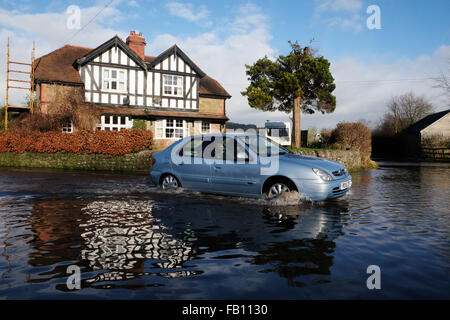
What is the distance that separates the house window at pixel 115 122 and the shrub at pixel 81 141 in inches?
252

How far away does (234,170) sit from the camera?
803 cm

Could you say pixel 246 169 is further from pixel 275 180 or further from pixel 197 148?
pixel 197 148

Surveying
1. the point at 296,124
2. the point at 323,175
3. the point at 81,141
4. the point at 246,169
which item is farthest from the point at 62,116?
the point at 323,175

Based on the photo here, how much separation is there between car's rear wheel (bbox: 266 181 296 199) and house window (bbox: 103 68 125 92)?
21.1 m

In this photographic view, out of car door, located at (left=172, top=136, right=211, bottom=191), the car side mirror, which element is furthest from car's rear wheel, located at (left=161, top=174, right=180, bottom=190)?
the car side mirror

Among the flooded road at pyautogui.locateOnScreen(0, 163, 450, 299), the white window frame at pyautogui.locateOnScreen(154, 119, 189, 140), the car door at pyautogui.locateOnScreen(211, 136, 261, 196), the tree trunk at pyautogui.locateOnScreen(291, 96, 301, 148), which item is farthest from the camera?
the white window frame at pyautogui.locateOnScreen(154, 119, 189, 140)

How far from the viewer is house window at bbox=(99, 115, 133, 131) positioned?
26.2m

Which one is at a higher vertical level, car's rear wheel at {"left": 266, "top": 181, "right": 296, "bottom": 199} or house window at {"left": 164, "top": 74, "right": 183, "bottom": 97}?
house window at {"left": 164, "top": 74, "right": 183, "bottom": 97}

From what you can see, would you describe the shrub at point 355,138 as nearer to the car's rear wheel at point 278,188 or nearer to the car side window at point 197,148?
the car side window at point 197,148

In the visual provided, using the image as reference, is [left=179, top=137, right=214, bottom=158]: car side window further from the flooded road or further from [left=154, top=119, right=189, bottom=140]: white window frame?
[left=154, top=119, right=189, bottom=140]: white window frame

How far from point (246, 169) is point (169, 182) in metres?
2.34

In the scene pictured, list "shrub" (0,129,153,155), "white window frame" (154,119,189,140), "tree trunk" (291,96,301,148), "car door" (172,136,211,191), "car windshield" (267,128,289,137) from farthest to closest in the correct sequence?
1. "car windshield" (267,128,289,137)
2. "white window frame" (154,119,189,140)
3. "tree trunk" (291,96,301,148)
4. "shrub" (0,129,153,155)
5. "car door" (172,136,211,191)

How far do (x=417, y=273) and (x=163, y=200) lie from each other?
5.67 m
